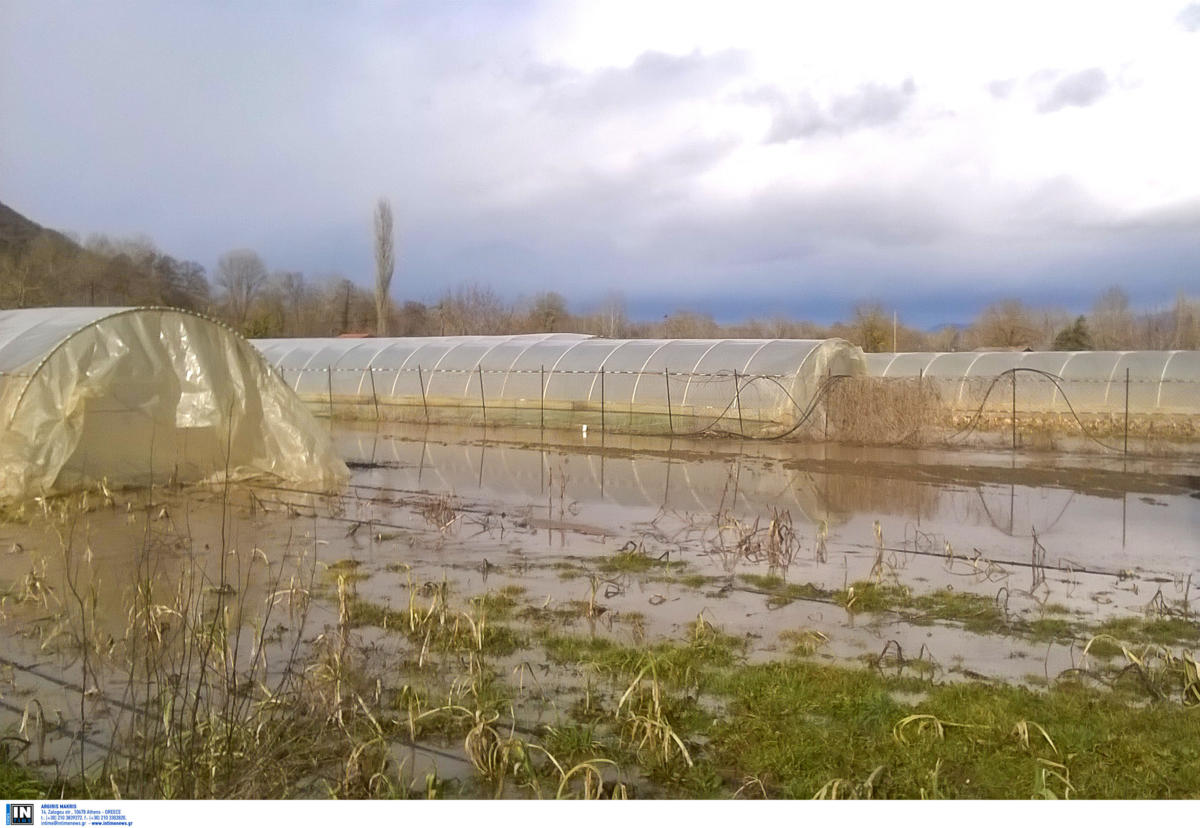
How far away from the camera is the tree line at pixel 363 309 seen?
251 inches

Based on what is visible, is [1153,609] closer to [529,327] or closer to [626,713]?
[626,713]

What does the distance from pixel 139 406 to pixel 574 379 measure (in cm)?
1358

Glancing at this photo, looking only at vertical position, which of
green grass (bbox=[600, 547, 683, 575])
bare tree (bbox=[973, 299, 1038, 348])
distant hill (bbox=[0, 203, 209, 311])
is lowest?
green grass (bbox=[600, 547, 683, 575])

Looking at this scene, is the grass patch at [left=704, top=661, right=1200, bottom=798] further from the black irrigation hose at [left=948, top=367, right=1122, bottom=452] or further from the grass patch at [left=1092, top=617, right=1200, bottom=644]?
the black irrigation hose at [left=948, top=367, right=1122, bottom=452]

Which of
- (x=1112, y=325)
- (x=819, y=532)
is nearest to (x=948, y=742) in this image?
(x=819, y=532)

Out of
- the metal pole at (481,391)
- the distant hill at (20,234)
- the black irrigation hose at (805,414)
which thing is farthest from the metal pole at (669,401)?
the distant hill at (20,234)

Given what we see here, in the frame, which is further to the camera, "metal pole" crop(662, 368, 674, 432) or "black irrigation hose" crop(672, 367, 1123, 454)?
"metal pole" crop(662, 368, 674, 432)

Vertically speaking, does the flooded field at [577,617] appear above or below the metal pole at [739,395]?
below

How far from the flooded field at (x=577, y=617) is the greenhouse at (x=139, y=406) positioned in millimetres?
522

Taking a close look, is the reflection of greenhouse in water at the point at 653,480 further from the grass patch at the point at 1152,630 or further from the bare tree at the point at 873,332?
the bare tree at the point at 873,332

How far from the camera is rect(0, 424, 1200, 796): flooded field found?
375 centimetres

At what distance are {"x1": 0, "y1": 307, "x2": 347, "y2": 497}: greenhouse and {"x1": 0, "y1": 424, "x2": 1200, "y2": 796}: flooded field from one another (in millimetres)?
522

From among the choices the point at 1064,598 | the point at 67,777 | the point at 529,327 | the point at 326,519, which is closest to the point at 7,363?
the point at 326,519

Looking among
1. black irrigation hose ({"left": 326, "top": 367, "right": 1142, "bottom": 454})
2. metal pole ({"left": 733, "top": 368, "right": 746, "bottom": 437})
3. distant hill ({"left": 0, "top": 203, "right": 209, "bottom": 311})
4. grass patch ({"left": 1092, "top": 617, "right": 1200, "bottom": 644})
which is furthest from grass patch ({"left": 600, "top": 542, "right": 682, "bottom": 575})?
metal pole ({"left": 733, "top": 368, "right": 746, "bottom": 437})
